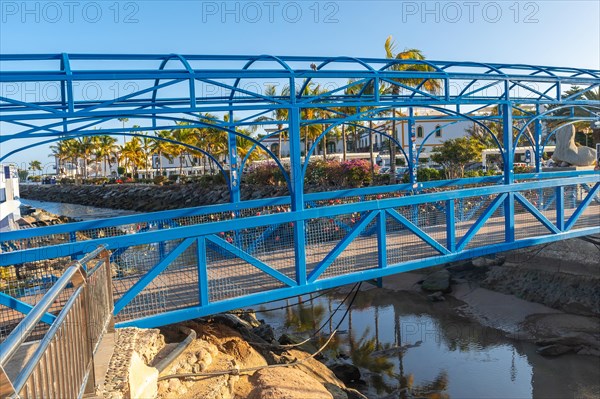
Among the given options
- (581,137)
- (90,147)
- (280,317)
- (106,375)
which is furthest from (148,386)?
(90,147)

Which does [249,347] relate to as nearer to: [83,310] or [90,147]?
[83,310]

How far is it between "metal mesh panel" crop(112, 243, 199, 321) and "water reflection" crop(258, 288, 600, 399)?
2575 millimetres

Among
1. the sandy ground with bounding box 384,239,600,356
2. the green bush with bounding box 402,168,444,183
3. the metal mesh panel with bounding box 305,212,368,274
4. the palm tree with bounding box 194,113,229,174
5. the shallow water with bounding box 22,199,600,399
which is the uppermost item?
the palm tree with bounding box 194,113,229,174

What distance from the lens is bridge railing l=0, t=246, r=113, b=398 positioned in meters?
2.10

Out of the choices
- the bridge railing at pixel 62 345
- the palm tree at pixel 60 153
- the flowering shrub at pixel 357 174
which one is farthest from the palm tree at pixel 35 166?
the bridge railing at pixel 62 345

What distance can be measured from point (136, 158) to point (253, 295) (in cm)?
5876

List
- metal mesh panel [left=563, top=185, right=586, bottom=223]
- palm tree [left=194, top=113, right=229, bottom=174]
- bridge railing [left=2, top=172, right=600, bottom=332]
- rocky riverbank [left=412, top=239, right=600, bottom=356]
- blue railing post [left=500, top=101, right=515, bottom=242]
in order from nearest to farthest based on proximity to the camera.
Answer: bridge railing [left=2, top=172, right=600, bottom=332] → blue railing post [left=500, top=101, right=515, bottom=242] → metal mesh panel [left=563, top=185, right=586, bottom=223] → rocky riverbank [left=412, top=239, right=600, bottom=356] → palm tree [left=194, top=113, right=229, bottom=174]

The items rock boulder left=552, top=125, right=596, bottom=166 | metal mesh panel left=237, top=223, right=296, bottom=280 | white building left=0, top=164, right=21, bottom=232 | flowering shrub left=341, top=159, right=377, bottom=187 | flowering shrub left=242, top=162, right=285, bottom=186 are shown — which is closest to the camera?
metal mesh panel left=237, top=223, right=296, bottom=280

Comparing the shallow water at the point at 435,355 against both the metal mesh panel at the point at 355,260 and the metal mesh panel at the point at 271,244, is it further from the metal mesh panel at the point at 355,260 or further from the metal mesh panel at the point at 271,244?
the metal mesh panel at the point at 355,260

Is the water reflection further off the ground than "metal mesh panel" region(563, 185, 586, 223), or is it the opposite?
"metal mesh panel" region(563, 185, 586, 223)

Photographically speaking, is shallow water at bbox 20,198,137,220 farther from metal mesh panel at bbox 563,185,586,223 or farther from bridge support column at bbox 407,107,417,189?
metal mesh panel at bbox 563,185,586,223

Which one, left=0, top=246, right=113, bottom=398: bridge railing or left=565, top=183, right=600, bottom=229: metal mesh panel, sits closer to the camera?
→ left=0, top=246, right=113, bottom=398: bridge railing

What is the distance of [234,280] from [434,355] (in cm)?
637

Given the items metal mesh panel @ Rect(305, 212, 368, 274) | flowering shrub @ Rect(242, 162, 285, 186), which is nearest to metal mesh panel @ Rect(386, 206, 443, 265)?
metal mesh panel @ Rect(305, 212, 368, 274)
